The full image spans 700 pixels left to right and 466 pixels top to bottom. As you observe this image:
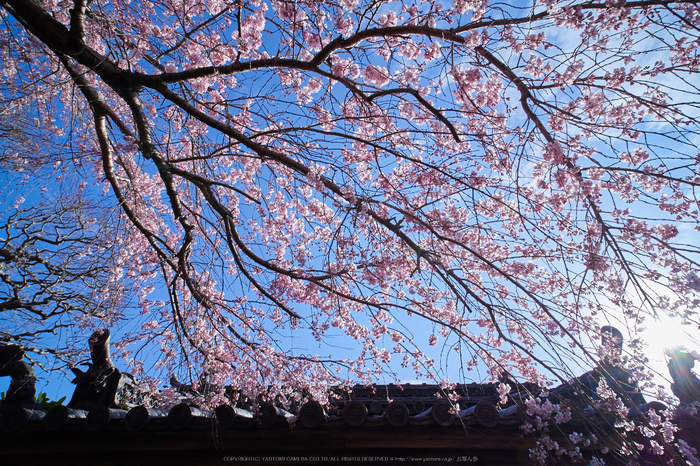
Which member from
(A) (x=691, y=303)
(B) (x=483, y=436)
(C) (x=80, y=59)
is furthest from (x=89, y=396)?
(A) (x=691, y=303)

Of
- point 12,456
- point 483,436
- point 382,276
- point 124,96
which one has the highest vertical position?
point 124,96

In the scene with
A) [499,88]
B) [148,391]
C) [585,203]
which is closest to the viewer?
[585,203]

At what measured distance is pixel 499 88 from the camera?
426cm

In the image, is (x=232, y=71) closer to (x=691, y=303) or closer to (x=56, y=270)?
(x=691, y=303)

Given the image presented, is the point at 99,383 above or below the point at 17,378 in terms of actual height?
below

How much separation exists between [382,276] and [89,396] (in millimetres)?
3375

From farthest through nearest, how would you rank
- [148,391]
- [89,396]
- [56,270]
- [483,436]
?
1. [56,270]
2. [148,391]
3. [89,396]
4. [483,436]

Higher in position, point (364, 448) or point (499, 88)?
point (499, 88)

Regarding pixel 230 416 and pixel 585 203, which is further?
pixel 585 203

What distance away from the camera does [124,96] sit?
356cm

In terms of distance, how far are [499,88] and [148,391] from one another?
5.72m

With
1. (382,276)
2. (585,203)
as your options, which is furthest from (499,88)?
(382,276)

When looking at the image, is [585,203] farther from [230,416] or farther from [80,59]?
[80,59]

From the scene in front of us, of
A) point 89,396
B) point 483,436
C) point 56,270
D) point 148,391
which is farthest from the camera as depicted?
point 56,270
